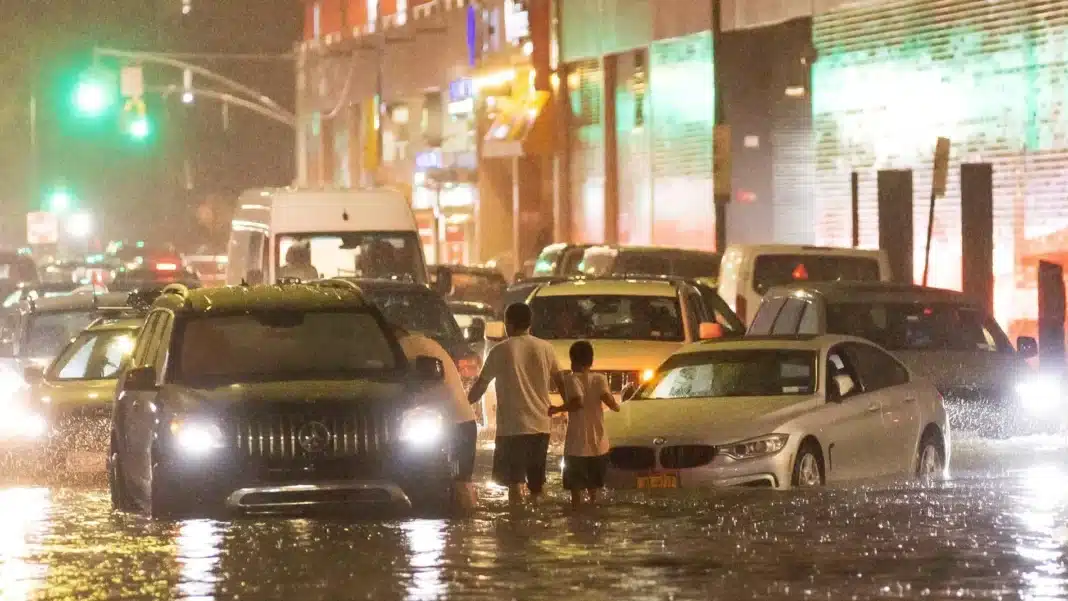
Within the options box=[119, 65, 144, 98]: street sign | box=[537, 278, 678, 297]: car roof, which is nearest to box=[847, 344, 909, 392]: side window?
box=[537, 278, 678, 297]: car roof

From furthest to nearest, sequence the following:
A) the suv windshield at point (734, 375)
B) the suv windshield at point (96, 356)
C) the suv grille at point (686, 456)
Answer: the suv windshield at point (96, 356) < the suv windshield at point (734, 375) < the suv grille at point (686, 456)

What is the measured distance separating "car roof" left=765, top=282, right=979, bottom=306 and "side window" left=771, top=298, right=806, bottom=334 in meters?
0.13

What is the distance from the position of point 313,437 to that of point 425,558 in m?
1.72

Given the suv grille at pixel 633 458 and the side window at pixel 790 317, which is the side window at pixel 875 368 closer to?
the suv grille at pixel 633 458

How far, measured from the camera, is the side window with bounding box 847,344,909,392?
17266 millimetres

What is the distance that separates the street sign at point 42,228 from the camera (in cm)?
7306

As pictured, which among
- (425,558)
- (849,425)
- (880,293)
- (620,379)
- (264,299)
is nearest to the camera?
(425,558)

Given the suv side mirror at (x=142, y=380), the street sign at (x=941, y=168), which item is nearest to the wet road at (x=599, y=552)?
the suv side mirror at (x=142, y=380)

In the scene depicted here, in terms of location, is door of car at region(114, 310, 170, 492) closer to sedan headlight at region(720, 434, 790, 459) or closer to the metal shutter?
sedan headlight at region(720, 434, 790, 459)

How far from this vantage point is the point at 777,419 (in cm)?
1582

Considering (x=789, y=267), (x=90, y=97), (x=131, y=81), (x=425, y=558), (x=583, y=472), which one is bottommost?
(x=425, y=558)

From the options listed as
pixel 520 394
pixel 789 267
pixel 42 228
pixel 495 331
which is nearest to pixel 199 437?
pixel 520 394

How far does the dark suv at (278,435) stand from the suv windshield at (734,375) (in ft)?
10.8

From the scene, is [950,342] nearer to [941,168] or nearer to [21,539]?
[941,168]
